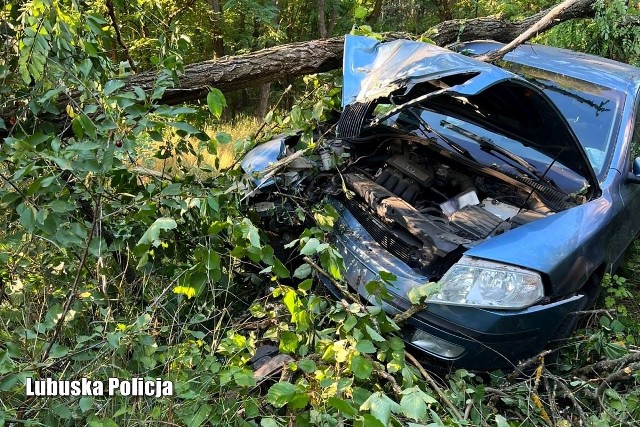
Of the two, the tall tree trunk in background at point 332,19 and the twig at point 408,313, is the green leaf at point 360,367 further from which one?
the tall tree trunk in background at point 332,19

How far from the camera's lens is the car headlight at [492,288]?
2248 mm

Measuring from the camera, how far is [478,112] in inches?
118

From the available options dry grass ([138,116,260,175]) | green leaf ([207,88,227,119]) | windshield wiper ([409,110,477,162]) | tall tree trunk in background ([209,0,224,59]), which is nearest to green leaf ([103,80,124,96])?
green leaf ([207,88,227,119])

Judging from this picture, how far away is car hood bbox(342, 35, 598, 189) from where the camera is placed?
2.45m

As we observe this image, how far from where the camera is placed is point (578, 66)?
3709mm

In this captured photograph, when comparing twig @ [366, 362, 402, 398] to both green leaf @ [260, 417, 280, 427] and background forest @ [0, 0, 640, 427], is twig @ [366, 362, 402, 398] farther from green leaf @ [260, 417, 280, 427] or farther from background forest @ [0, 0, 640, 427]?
green leaf @ [260, 417, 280, 427]

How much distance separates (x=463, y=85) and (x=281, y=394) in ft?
5.30

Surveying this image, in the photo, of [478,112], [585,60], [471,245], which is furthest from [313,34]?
[471,245]

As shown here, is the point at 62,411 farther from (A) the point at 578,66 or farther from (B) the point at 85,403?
(A) the point at 578,66

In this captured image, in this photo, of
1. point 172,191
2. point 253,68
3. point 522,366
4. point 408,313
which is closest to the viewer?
point 172,191

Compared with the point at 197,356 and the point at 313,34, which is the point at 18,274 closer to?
the point at 197,356

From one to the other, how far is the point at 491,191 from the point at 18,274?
2671mm

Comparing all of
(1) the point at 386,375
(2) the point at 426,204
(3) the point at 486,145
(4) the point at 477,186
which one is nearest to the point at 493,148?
(3) the point at 486,145

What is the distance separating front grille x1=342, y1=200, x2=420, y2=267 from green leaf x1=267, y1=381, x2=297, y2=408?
108cm
